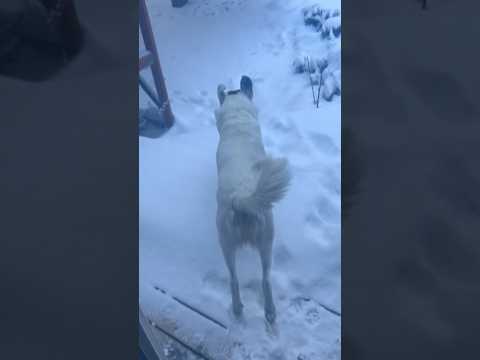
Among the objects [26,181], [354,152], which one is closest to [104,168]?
[26,181]

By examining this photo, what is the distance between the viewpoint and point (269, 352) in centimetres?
40

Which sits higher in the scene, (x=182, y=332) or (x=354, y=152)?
(x=354, y=152)

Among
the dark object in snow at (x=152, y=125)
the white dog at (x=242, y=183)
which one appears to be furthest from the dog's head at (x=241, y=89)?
the dark object in snow at (x=152, y=125)

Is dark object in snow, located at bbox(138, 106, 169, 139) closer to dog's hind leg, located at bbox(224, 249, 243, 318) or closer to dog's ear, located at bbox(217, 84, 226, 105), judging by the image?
dog's ear, located at bbox(217, 84, 226, 105)

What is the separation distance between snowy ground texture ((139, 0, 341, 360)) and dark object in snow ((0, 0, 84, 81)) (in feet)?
0.35

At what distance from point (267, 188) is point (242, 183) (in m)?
0.20

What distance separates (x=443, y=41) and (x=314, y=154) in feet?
0.57

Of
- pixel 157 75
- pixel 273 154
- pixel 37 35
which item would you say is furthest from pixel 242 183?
pixel 37 35

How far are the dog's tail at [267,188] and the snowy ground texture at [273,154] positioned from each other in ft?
0.05

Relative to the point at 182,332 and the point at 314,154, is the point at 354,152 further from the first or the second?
the point at 182,332

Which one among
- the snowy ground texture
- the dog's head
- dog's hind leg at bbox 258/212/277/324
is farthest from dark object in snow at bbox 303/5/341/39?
dog's hind leg at bbox 258/212/277/324

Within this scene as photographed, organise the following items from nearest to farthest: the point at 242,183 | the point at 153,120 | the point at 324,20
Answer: the point at 324,20 < the point at 153,120 < the point at 242,183

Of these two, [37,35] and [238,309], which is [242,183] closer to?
[238,309]

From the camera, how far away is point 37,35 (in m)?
0.33
